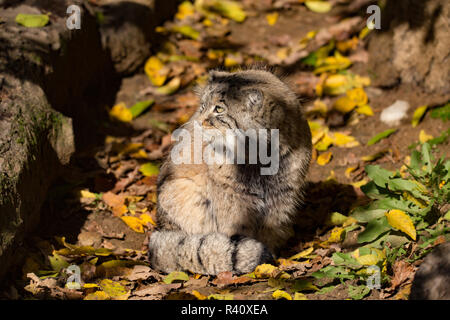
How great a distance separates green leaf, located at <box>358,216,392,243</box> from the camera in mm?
4793

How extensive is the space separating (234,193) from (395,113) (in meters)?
2.76

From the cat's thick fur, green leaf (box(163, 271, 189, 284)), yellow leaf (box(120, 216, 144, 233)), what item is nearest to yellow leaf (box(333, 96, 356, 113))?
the cat's thick fur

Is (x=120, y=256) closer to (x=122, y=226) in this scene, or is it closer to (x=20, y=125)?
(x=122, y=226)

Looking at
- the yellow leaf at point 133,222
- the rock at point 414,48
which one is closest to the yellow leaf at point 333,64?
the rock at point 414,48

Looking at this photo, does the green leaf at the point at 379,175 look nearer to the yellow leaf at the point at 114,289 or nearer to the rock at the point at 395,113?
the rock at the point at 395,113

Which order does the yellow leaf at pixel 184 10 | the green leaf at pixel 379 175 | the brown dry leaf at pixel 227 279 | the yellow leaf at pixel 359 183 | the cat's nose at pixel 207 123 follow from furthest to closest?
the yellow leaf at pixel 184 10
the yellow leaf at pixel 359 183
the green leaf at pixel 379 175
the cat's nose at pixel 207 123
the brown dry leaf at pixel 227 279

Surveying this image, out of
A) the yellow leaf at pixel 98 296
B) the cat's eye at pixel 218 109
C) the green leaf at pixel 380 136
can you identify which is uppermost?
the cat's eye at pixel 218 109

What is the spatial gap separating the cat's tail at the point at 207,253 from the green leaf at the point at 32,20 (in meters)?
2.63

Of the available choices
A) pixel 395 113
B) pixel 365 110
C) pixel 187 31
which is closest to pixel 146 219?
pixel 365 110

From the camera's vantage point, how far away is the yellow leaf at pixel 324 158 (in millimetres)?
6566

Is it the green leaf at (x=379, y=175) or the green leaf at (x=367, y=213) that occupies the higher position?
the green leaf at (x=379, y=175)

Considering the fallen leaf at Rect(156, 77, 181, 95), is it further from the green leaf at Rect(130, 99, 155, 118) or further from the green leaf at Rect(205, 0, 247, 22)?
the green leaf at Rect(205, 0, 247, 22)

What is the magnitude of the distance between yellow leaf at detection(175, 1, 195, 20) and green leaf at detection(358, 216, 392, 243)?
528cm

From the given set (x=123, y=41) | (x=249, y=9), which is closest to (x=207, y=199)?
(x=123, y=41)
